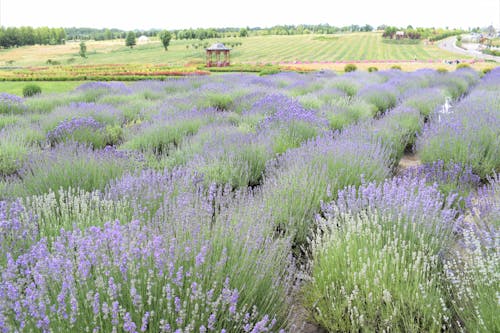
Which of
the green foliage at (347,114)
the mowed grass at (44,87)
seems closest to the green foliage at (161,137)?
the green foliage at (347,114)

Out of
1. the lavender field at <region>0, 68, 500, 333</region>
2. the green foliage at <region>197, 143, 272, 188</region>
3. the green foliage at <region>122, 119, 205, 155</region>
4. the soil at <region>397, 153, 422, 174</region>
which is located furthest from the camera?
the soil at <region>397, 153, 422, 174</region>

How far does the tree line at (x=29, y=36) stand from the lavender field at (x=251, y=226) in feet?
264

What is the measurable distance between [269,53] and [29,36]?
5852 centimetres

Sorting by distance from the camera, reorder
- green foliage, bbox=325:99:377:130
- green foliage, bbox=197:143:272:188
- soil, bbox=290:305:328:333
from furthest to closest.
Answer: green foliage, bbox=325:99:377:130 → green foliage, bbox=197:143:272:188 → soil, bbox=290:305:328:333

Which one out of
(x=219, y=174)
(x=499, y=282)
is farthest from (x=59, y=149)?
(x=499, y=282)

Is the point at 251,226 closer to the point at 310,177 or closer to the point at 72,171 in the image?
the point at 310,177

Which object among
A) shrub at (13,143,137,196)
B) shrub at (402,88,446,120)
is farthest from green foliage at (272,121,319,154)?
shrub at (402,88,446,120)

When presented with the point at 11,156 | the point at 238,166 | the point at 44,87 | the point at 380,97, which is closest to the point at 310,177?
the point at 238,166

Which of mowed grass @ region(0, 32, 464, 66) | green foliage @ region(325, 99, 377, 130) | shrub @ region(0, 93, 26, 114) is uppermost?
mowed grass @ region(0, 32, 464, 66)

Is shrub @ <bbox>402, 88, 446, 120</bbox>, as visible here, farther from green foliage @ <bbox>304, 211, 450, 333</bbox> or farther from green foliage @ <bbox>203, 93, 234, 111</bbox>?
green foliage @ <bbox>304, 211, 450, 333</bbox>

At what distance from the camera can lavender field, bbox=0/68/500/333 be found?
1.91m

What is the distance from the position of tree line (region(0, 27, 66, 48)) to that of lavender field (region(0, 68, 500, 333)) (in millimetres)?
80356

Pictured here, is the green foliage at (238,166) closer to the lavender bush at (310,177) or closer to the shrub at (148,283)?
the lavender bush at (310,177)

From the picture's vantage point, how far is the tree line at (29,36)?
73938 millimetres
